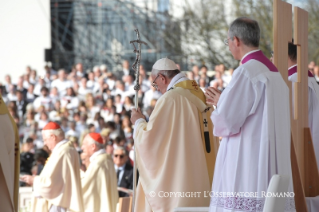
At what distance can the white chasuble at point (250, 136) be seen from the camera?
4.60m

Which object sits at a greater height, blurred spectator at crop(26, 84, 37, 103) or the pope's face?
the pope's face

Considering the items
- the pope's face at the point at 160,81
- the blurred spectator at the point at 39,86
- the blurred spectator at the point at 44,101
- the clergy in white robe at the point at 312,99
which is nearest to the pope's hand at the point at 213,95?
the pope's face at the point at 160,81

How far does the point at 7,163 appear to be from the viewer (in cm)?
666

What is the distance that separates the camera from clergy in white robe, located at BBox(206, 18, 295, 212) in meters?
4.61

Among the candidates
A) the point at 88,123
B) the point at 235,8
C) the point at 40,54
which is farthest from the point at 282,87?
the point at 40,54

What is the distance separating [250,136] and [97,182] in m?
5.08

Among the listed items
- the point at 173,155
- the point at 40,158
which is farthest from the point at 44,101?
the point at 173,155

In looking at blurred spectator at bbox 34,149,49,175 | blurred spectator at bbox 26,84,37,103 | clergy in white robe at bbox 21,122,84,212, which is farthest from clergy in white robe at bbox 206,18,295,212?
blurred spectator at bbox 26,84,37,103

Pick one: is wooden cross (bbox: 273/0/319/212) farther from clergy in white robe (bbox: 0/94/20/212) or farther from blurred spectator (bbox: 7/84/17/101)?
blurred spectator (bbox: 7/84/17/101)

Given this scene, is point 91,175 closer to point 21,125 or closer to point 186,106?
point 186,106

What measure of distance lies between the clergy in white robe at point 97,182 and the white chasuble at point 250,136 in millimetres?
4755

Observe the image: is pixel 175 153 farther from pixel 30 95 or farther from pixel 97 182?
pixel 30 95

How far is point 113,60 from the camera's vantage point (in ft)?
71.4

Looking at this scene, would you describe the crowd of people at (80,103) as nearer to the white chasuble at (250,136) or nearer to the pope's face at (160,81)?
the pope's face at (160,81)
